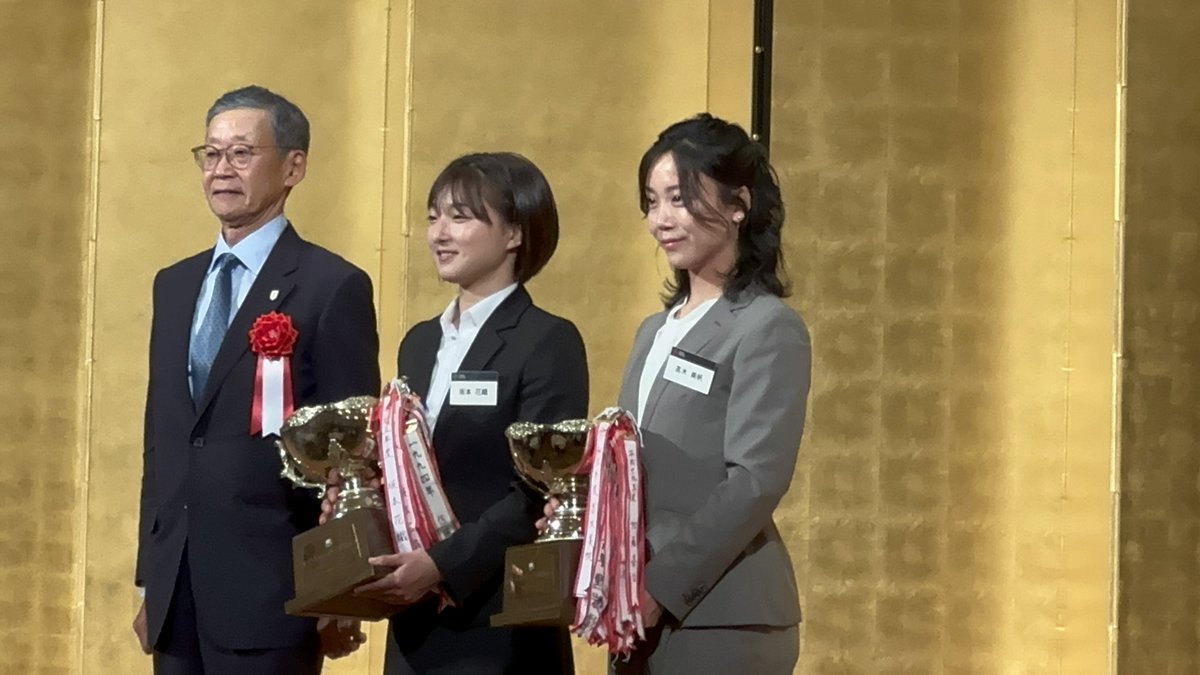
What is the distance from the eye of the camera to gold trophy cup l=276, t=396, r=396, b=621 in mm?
2361

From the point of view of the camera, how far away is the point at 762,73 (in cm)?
423

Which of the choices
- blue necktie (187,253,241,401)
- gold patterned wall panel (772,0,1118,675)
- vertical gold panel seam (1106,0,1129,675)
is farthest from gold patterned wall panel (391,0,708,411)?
blue necktie (187,253,241,401)

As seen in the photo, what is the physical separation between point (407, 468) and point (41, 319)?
90.8 inches

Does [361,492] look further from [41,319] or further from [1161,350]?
[1161,350]

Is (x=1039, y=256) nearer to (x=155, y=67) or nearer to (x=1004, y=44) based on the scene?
(x=1004, y=44)

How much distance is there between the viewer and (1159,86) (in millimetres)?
4094

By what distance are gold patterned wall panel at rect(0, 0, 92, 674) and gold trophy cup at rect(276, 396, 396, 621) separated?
2.11 m

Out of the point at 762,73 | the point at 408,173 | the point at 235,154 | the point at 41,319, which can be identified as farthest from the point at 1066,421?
the point at 41,319

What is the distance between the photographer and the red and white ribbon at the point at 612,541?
7.32ft

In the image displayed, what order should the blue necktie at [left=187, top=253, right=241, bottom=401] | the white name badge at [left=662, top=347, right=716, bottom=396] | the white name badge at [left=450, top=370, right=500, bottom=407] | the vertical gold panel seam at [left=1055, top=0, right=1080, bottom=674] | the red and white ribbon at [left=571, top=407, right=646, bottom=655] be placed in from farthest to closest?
the vertical gold panel seam at [left=1055, top=0, right=1080, bottom=674], the blue necktie at [left=187, top=253, right=241, bottom=401], the white name badge at [left=450, top=370, right=500, bottom=407], the white name badge at [left=662, top=347, right=716, bottom=396], the red and white ribbon at [left=571, top=407, right=646, bottom=655]

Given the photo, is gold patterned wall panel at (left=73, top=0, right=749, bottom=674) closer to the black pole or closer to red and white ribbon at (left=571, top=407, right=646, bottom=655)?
the black pole

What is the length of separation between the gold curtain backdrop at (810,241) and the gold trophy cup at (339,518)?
1793 millimetres

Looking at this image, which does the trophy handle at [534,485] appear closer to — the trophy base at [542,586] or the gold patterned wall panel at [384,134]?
the trophy base at [542,586]

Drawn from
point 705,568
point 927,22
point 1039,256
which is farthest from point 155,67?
point 705,568
